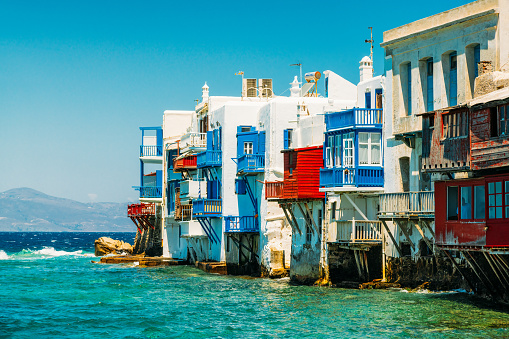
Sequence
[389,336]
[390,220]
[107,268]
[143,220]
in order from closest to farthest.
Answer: [389,336] → [390,220] → [107,268] → [143,220]

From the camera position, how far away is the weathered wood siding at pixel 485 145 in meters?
29.7

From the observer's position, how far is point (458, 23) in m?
34.9

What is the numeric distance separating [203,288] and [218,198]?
40.7 feet

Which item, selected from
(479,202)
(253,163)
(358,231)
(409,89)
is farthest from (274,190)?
(479,202)

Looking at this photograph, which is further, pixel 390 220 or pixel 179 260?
pixel 179 260

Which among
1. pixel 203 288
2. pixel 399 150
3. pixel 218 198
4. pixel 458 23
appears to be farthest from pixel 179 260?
pixel 458 23

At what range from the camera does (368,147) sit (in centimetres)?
4103

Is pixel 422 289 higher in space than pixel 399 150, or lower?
lower

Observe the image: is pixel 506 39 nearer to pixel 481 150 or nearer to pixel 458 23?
pixel 458 23

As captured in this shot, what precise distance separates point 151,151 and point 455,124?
4327cm

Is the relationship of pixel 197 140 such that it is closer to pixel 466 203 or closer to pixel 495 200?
pixel 466 203

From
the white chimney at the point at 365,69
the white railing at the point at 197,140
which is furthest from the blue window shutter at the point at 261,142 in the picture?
the white chimney at the point at 365,69

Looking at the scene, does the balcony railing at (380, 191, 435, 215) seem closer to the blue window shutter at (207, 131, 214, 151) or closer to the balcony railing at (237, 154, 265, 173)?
the balcony railing at (237, 154, 265, 173)

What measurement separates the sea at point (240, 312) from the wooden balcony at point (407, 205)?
3450 mm
